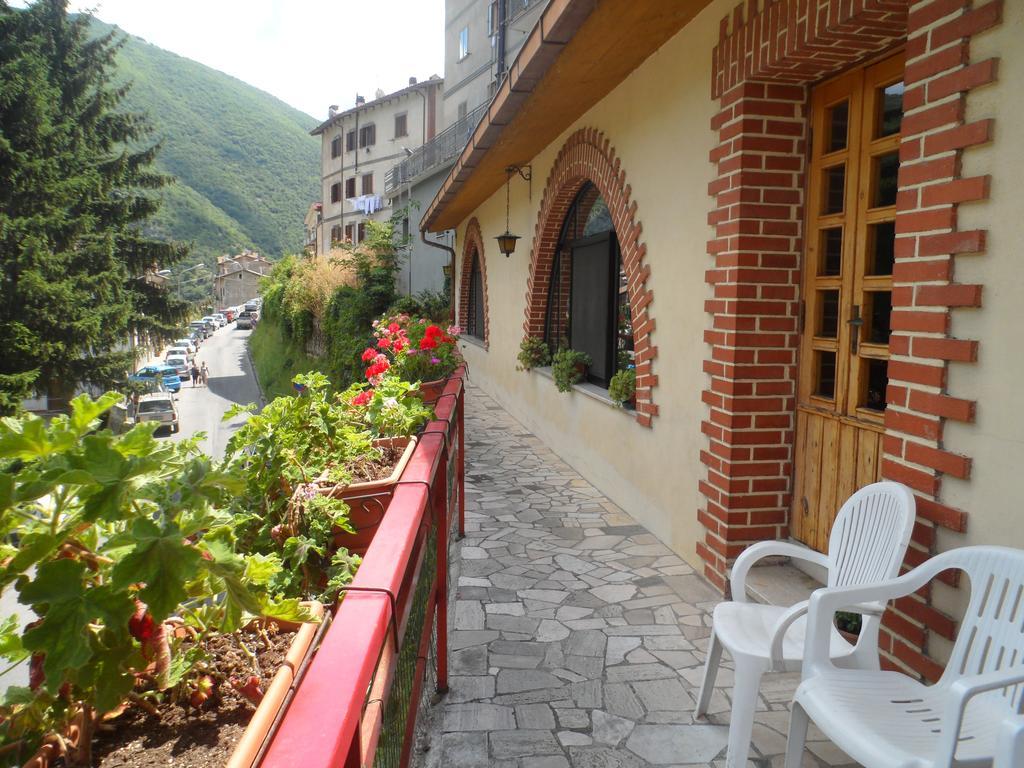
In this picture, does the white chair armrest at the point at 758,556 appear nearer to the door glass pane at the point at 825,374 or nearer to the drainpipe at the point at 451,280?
the door glass pane at the point at 825,374

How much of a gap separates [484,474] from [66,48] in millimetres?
22558

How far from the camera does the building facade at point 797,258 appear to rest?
90.4 inches

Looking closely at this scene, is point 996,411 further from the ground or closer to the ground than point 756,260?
closer to the ground

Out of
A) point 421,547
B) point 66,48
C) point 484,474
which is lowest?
point 484,474

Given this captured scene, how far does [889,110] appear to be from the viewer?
321cm

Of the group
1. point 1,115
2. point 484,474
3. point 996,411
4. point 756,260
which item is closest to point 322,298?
point 1,115

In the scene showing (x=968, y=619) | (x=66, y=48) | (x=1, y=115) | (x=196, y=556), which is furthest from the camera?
(x=66, y=48)

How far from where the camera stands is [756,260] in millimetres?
3676

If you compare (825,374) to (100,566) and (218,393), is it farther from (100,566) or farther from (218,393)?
(218,393)

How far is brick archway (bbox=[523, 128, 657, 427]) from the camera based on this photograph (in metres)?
4.96

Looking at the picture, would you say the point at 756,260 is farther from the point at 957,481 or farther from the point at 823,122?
the point at 957,481

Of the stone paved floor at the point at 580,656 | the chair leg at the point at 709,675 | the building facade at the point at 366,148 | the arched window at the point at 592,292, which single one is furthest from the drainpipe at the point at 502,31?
the chair leg at the point at 709,675

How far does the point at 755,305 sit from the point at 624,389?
1854mm

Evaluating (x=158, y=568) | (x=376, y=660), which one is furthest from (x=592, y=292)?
(x=158, y=568)
